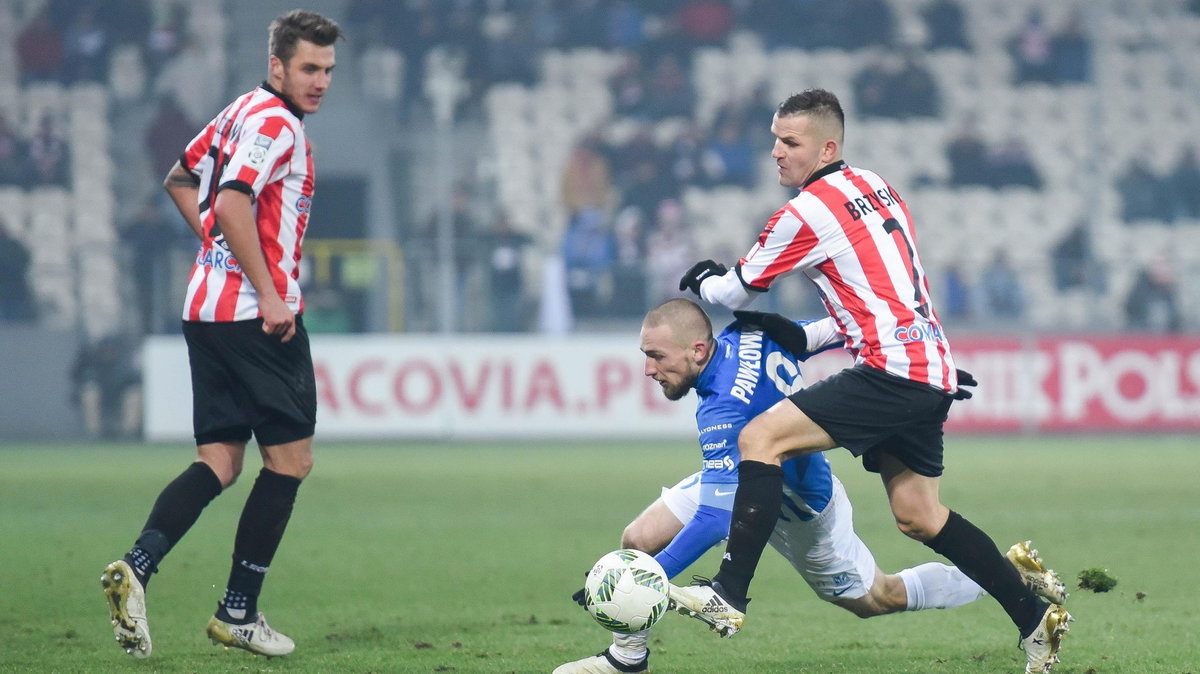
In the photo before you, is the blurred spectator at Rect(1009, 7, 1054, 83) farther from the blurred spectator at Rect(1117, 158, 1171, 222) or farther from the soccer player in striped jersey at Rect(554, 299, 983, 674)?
the soccer player in striped jersey at Rect(554, 299, 983, 674)

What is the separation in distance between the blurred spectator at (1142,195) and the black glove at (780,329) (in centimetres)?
1810

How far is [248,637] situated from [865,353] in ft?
7.48

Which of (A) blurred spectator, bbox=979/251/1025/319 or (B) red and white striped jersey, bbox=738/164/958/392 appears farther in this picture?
(A) blurred spectator, bbox=979/251/1025/319

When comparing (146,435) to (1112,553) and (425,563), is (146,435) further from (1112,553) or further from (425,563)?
(1112,553)

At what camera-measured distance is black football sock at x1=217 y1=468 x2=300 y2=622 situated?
523cm

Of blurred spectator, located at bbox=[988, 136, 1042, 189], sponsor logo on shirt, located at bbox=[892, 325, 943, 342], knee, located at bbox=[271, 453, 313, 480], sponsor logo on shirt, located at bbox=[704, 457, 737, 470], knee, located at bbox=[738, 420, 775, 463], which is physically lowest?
knee, located at bbox=[271, 453, 313, 480]

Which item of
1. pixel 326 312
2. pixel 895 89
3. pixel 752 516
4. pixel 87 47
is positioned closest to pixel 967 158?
pixel 895 89

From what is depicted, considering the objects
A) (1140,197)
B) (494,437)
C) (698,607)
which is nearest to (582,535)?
(698,607)

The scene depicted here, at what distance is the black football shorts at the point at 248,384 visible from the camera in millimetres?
5266

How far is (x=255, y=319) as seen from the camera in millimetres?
5289

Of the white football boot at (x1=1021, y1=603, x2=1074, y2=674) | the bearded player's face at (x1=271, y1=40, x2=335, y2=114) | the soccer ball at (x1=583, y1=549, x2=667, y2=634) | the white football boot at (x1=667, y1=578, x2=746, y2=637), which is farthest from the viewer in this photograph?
the bearded player's face at (x1=271, y1=40, x2=335, y2=114)

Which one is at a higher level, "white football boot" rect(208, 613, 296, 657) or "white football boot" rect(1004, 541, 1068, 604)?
"white football boot" rect(1004, 541, 1068, 604)

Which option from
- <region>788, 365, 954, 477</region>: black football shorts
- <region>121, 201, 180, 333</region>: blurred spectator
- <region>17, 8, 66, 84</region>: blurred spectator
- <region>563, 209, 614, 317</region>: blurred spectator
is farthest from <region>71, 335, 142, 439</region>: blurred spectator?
<region>788, 365, 954, 477</region>: black football shorts

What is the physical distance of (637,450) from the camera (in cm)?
1606
